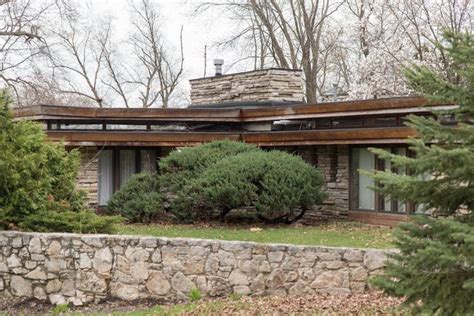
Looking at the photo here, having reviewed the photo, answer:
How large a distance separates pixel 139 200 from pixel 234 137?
3960mm

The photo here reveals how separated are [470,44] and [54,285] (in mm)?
8590

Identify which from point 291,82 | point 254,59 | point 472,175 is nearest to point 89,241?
point 472,175

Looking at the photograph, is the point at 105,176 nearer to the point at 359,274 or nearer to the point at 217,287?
the point at 217,287

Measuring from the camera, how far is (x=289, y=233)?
17.8 meters

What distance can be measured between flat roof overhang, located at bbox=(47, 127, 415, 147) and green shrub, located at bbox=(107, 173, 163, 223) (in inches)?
60.4

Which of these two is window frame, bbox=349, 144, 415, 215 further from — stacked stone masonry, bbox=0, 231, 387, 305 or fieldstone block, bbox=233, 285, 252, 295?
fieldstone block, bbox=233, 285, 252, 295

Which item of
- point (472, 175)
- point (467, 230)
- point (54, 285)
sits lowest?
point (54, 285)

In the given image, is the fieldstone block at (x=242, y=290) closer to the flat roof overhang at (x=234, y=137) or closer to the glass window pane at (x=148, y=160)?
the flat roof overhang at (x=234, y=137)

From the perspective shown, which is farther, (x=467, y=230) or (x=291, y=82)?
(x=291, y=82)

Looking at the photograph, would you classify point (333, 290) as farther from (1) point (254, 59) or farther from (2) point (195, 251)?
(1) point (254, 59)

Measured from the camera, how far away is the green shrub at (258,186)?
19.3m

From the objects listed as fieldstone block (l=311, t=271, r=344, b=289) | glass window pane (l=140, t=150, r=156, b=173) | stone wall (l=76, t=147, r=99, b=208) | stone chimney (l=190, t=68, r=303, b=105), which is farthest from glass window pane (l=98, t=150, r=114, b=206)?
fieldstone block (l=311, t=271, r=344, b=289)

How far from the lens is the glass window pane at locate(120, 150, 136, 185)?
23.5 metres

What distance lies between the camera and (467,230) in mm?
5738
